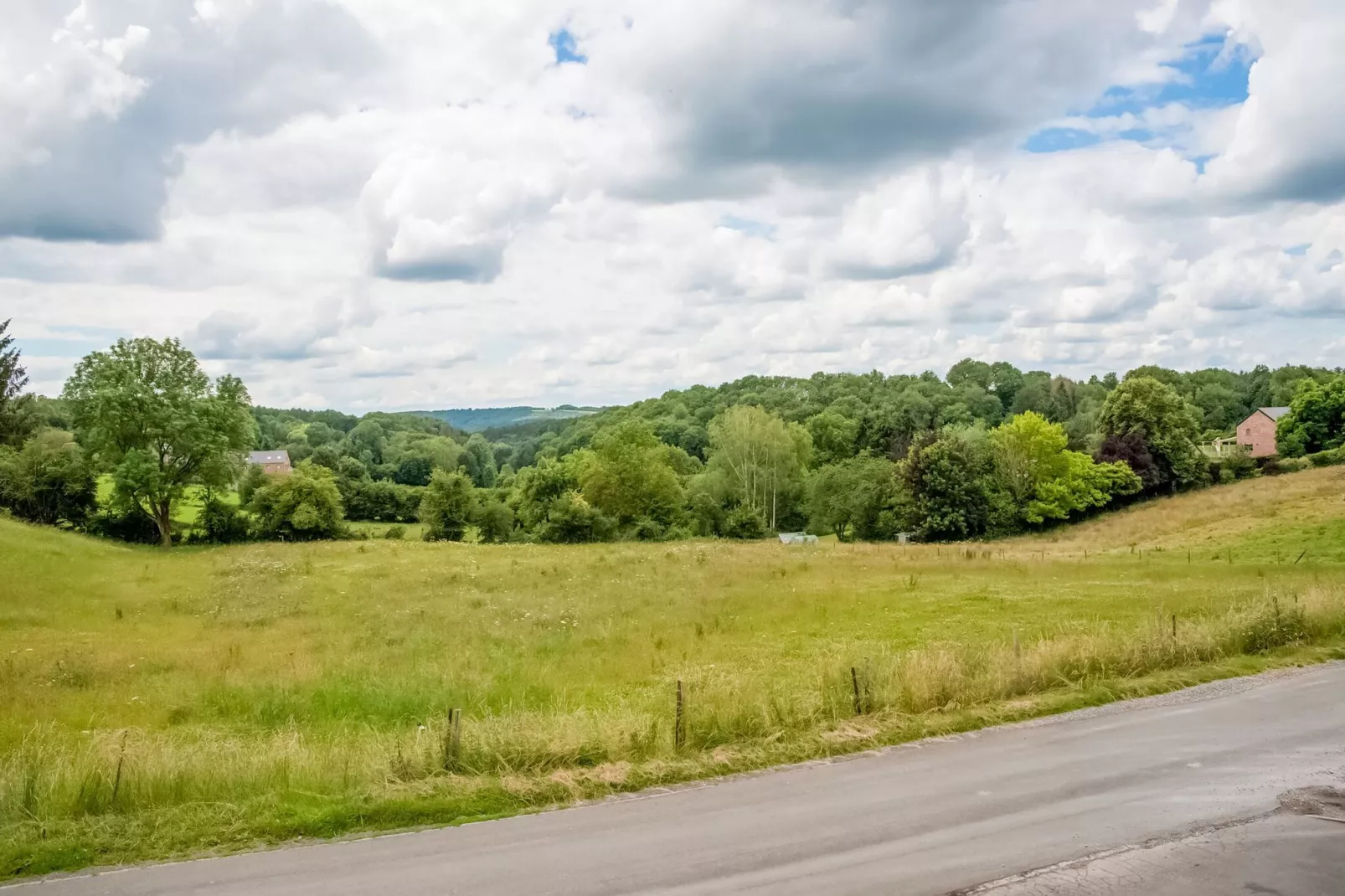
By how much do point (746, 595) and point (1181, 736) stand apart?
1850cm

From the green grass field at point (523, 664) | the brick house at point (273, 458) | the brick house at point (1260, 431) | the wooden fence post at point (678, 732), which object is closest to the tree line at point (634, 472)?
the brick house at point (1260, 431)

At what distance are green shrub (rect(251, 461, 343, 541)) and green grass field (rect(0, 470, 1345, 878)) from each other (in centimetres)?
1698

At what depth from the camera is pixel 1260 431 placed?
94.7 meters

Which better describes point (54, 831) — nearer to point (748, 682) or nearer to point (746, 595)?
point (748, 682)

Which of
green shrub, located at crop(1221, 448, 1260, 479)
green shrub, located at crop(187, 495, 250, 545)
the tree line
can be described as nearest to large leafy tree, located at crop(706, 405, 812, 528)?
the tree line

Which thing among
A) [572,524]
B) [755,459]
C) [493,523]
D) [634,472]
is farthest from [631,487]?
[755,459]

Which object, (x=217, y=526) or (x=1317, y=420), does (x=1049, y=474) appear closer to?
(x=1317, y=420)

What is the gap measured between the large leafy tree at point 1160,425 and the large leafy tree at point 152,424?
71.4m

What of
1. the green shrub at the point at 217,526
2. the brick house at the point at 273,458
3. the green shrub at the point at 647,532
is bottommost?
the green shrub at the point at 647,532

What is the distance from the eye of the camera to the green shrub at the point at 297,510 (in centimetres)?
5944

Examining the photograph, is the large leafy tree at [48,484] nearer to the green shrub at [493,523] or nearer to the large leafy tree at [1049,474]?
the green shrub at [493,523]

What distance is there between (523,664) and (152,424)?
47.7 m

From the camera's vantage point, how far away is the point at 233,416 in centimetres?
5978

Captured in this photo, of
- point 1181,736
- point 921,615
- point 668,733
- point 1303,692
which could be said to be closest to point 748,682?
point 668,733
